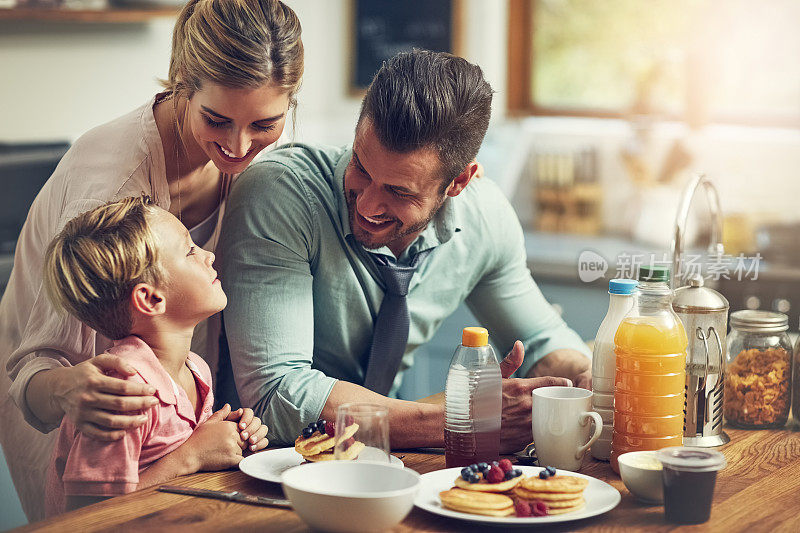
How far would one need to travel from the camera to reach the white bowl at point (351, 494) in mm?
1100

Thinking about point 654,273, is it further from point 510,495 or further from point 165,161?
point 165,161

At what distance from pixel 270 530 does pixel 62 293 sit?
1.77 ft

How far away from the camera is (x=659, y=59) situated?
394 cm

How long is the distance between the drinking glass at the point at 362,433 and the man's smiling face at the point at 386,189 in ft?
1.73

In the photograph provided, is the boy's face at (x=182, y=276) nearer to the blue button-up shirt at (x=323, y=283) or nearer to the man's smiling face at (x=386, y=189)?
the blue button-up shirt at (x=323, y=283)

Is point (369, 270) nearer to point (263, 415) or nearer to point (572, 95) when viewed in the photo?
point (263, 415)

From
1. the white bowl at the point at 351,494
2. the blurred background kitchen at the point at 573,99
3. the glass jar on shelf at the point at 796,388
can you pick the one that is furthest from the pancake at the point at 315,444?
the blurred background kitchen at the point at 573,99

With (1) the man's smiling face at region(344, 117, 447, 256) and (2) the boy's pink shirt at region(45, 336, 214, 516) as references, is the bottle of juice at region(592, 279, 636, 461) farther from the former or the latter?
(2) the boy's pink shirt at region(45, 336, 214, 516)

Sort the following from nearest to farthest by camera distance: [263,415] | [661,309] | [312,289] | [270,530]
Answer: [270,530], [661,309], [263,415], [312,289]

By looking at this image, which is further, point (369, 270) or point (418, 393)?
point (418, 393)

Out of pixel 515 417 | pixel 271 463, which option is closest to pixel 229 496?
pixel 271 463

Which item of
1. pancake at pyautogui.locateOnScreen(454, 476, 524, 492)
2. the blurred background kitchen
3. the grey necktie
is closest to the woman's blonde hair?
the grey necktie

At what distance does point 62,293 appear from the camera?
1.48 m

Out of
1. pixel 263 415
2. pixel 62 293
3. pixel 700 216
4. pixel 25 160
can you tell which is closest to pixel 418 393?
pixel 700 216
